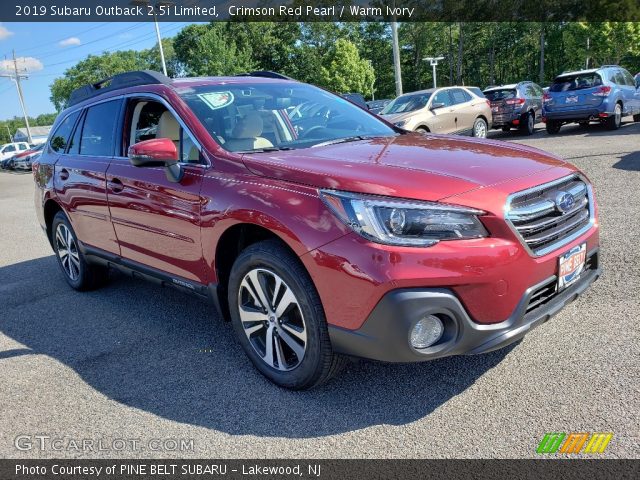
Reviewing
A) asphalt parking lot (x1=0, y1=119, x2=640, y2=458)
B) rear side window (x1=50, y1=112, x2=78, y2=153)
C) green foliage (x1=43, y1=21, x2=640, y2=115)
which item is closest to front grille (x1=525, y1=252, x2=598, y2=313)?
asphalt parking lot (x1=0, y1=119, x2=640, y2=458)

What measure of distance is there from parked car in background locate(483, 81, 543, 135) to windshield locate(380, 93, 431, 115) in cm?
383

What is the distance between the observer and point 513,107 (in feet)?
53.3

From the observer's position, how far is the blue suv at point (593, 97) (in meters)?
13.7

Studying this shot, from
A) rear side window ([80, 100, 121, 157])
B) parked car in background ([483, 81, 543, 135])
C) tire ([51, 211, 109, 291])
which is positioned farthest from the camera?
parked car in background ([483, 81, 543, 135])

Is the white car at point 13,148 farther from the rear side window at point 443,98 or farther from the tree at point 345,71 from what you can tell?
the rear side window at point 443,98

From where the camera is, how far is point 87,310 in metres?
4.82

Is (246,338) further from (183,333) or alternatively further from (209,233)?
(183,333)

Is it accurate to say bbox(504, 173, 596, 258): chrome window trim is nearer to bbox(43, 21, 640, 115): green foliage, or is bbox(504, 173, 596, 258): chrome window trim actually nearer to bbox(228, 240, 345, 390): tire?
bbox(228, 240, 345, 390): tire

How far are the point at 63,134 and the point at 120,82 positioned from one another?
1.29 meters

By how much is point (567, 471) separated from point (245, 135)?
2.55m

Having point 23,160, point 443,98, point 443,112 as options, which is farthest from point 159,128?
point 23,160

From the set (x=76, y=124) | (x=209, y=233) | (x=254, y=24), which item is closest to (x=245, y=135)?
(x=209, y=233)

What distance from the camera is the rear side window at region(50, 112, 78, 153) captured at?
5.18 m

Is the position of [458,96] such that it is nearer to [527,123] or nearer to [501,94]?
[501,94]
